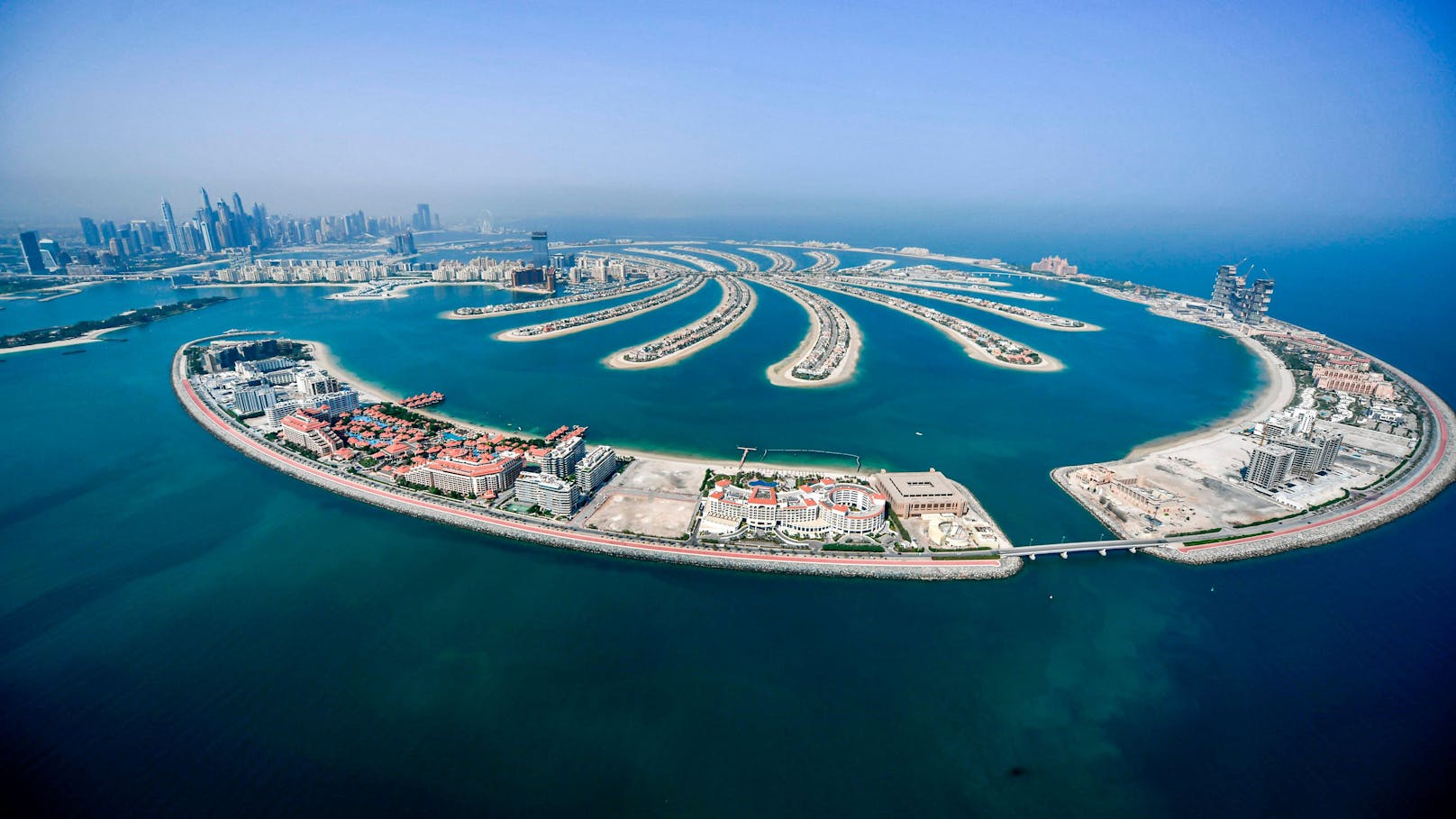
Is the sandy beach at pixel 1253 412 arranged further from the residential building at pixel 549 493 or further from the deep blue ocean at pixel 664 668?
the residential building at pixel 549 493

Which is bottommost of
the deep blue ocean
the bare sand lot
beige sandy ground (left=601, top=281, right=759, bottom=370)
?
the deep blue ocean

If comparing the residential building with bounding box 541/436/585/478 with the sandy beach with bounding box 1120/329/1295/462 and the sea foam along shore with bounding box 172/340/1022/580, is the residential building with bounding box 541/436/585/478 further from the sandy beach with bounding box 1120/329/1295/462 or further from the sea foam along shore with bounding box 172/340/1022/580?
the sandy beach with bounding box 1120/329/1295/462

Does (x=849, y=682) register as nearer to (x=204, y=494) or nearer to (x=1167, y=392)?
(x=204, y=494)

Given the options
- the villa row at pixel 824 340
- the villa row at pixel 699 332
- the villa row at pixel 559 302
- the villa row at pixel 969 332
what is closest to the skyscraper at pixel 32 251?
the villa row at pixel 559 302

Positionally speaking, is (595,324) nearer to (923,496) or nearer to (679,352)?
(679,352)

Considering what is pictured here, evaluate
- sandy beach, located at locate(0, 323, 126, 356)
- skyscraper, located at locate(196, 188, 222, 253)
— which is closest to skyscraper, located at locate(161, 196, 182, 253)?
skyscraper, located at locate(196, 188, 222, 253)

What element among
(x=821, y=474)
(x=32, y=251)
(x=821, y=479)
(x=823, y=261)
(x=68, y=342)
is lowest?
(x=821, y=474)

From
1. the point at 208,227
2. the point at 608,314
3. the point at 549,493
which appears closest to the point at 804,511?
the point at 549,493
